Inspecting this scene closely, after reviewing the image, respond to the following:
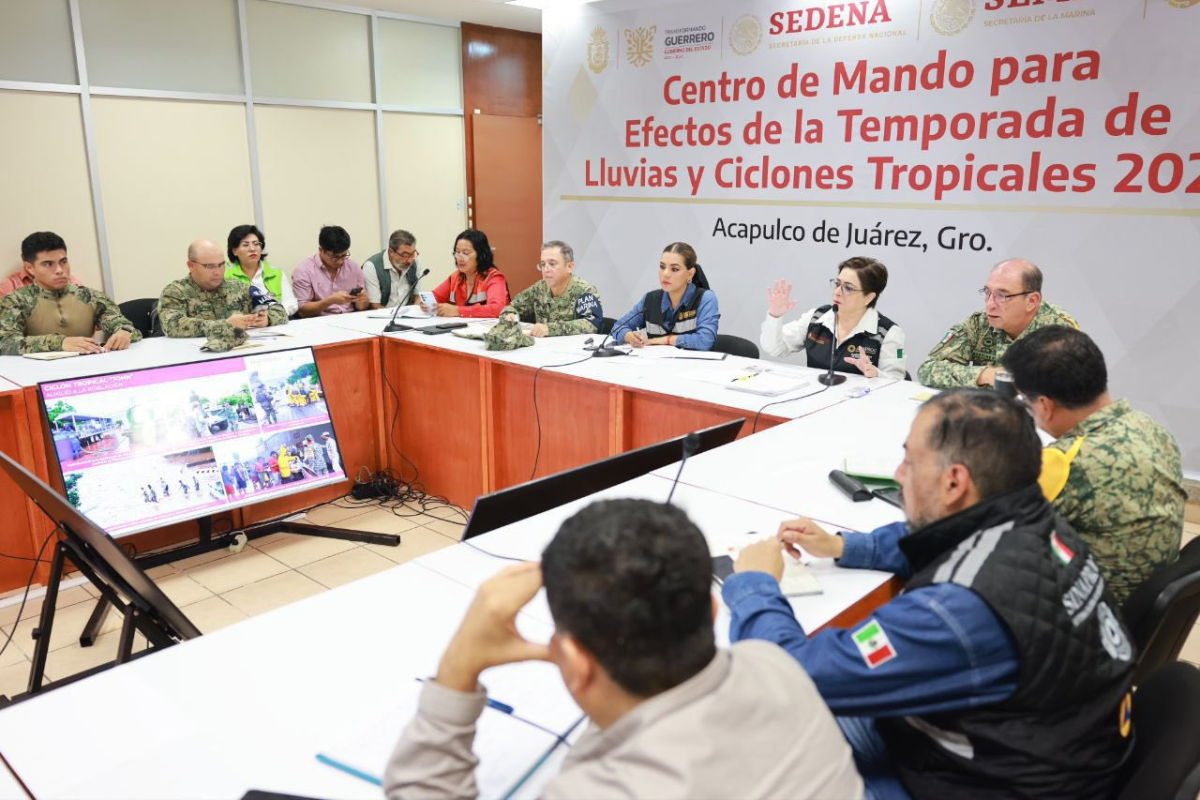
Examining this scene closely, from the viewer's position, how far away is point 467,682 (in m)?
0.96

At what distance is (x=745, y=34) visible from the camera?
4.95 meters

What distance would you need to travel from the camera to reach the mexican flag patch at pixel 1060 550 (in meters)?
1.20

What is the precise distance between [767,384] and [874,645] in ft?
7.11

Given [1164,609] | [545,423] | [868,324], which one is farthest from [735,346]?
[1164,609]

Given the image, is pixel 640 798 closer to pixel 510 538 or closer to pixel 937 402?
pixel 937 402

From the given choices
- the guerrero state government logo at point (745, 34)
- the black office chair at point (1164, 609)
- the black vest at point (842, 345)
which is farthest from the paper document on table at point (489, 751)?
the guerrero state government logo at point (745, 34)

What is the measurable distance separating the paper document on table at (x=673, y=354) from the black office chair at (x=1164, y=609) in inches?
92.7

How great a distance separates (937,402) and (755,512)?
71cm

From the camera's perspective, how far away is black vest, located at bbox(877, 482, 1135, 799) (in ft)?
3.65

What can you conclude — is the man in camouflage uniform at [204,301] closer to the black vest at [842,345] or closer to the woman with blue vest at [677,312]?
the woman with blue vest at [677,312]

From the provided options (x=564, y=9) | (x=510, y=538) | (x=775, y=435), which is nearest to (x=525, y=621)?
(x=510, y=538)

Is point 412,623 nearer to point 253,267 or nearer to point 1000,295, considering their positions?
point 1000,295

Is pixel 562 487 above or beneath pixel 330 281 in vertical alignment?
beneath

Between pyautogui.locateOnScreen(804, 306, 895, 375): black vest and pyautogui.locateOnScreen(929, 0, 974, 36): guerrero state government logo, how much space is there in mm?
1653
